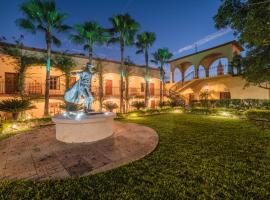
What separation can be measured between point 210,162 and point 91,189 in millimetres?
2971

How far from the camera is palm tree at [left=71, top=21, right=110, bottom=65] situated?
13555 millimetres

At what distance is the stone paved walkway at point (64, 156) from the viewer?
3363 mm

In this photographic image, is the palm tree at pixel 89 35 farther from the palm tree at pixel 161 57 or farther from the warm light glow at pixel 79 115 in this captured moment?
the warm light glow at pixel 79 115

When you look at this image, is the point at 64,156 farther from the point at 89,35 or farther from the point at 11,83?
the point at 11,83

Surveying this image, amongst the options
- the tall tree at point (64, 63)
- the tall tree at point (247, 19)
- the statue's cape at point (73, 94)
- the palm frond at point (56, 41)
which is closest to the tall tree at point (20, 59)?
the tall tree at point (64, 63)

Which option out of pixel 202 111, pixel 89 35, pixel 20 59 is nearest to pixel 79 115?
pixel 89 35

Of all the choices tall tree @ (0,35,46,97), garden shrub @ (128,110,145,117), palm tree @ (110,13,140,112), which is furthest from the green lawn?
tall tree @ (0,35,46,97)

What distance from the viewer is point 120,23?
47.1ft

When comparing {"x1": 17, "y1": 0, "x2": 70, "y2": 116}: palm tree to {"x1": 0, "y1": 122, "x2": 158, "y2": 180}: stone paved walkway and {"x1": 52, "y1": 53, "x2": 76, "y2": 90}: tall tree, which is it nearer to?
{"x1": 52, "y1": 53, "x2": 76, "y2": 90}: tall tree

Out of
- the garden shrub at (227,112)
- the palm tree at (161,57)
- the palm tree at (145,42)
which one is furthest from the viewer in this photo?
the palm tree at (161,57)

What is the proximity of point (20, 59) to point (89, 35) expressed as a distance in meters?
6.46

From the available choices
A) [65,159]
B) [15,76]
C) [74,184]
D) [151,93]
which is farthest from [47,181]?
[151,93]

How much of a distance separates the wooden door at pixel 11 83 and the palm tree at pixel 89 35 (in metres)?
6.44

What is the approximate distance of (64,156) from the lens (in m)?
4.15
